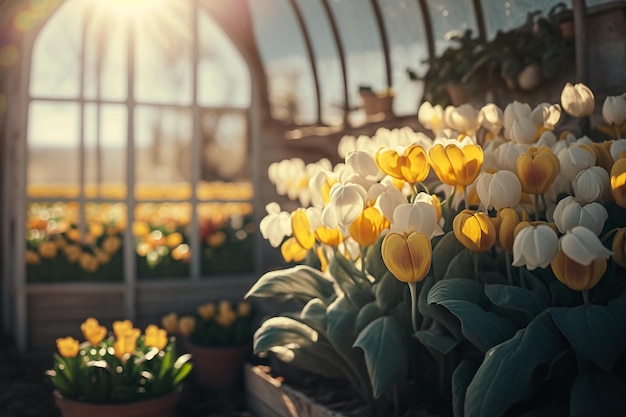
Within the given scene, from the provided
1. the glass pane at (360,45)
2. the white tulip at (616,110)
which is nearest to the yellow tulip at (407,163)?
the white tulip at (616,110)

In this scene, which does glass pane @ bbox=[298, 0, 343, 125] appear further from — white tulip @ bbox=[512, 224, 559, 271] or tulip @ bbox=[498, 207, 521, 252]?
white tulip @ bbox=[512, 224, 559, 271]

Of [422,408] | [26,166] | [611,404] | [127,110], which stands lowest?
[422,408]

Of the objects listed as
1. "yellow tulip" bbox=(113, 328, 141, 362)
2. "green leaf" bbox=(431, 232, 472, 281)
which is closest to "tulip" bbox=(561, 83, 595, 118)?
"green leaf" bbox=(431, 232, 472, 281)

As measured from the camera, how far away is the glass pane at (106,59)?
14.8ft

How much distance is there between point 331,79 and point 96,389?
2659 millimetres

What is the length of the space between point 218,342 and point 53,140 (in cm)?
217

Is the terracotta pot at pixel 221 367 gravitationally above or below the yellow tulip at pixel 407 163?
below

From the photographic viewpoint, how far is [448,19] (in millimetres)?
3402

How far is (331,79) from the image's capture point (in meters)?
4.53

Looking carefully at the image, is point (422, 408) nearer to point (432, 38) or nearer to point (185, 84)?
point (432, 38)

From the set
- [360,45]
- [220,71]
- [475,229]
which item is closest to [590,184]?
[475,229]

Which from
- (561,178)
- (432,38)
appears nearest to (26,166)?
(432,38)

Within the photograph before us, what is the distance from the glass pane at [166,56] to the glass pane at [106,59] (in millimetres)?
130

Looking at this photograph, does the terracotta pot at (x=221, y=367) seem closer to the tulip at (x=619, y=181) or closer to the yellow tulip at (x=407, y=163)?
the yellow tulip at (x=407, y=163)
